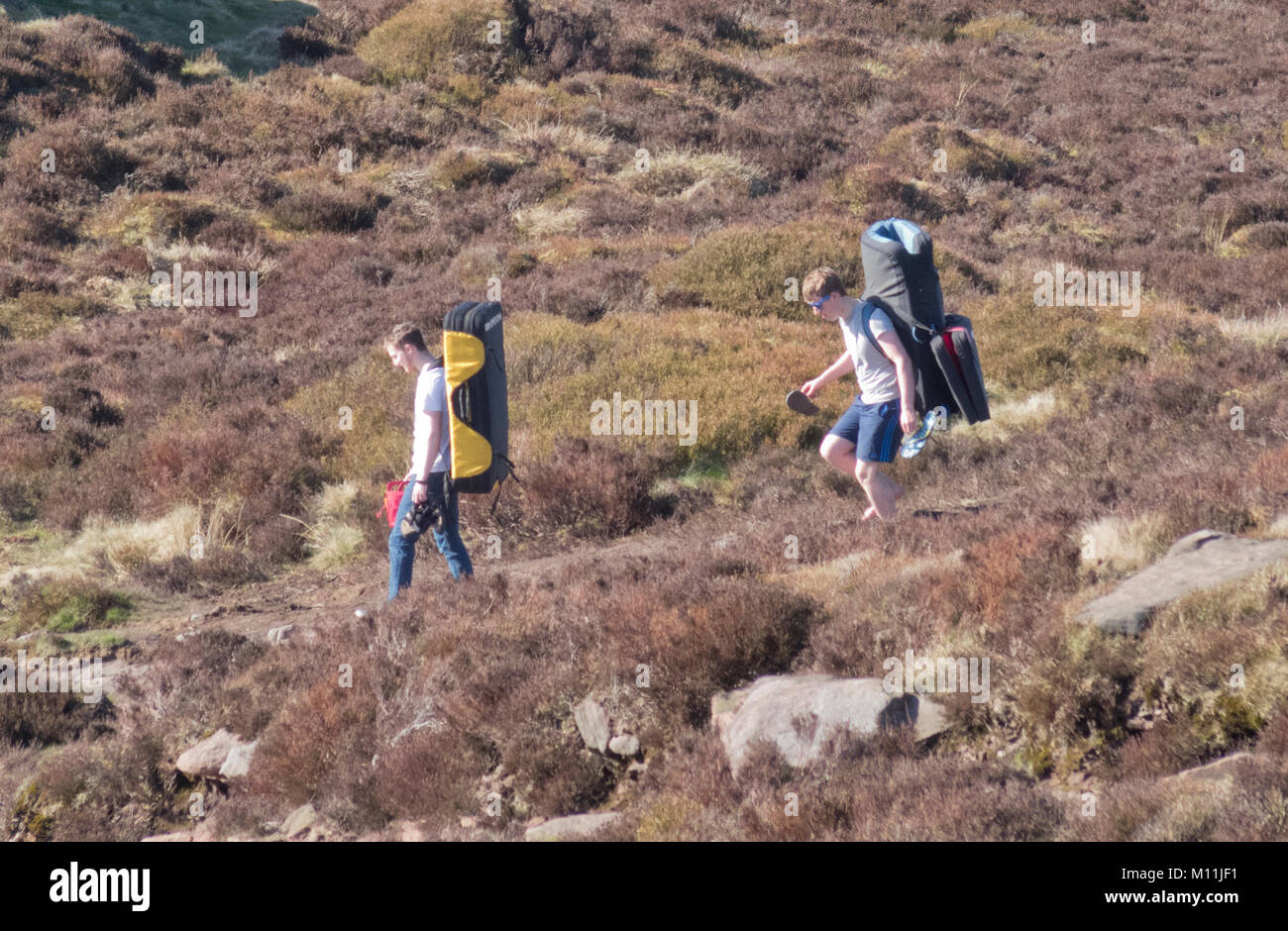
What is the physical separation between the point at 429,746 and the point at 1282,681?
146 inches

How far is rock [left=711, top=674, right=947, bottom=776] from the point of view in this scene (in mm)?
4352

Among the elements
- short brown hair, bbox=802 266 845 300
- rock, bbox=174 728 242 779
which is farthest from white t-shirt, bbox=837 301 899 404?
rock, bbox=174 728 242 779

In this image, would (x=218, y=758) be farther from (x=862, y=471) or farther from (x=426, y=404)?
(x=862, y=471)

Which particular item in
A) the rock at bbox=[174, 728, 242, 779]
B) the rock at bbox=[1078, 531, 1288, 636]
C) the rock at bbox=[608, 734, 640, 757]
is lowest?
the rock at bbox=[174, 728, 242, 779]

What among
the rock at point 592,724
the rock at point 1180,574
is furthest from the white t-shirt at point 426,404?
the rock at point 1180,574

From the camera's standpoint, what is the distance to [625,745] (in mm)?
4891

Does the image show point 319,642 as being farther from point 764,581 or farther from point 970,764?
point 970,764

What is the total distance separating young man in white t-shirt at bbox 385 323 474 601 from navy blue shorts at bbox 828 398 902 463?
2.63 metres

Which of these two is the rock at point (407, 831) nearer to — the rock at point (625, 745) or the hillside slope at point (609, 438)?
the hillside slope at point (609, 438)

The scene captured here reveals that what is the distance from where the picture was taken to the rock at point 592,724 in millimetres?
4941

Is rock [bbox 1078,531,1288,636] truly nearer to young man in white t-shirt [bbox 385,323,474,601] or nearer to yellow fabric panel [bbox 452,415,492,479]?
yellow fabric panel [bbox 452,415,492,479]

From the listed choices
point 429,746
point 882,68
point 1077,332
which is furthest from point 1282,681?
point 882,68

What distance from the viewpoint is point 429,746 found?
16.8 ft

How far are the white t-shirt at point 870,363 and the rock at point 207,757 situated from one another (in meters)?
4.28
